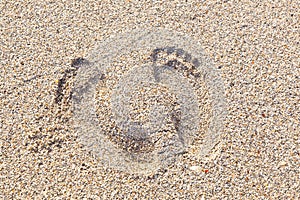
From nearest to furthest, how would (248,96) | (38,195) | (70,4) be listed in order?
1. (38,195)
2. (248,96)
3. (70,4)

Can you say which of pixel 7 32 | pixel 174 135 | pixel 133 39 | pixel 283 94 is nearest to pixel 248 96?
pixel 283 94

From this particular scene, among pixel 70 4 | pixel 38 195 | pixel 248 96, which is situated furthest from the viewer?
pixel 70 4

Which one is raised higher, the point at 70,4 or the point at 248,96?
the point at 70,4

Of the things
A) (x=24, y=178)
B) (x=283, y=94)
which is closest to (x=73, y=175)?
(x=24, y=178)

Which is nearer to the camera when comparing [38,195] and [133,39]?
[38,195]

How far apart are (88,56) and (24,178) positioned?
1.01 m

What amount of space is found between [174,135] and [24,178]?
112 centimetres

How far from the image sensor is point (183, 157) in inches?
103

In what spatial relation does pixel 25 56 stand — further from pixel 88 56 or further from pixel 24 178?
pixel 24 178

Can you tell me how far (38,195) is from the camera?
254 cm

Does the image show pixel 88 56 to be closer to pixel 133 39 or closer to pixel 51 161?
pixel 133 39

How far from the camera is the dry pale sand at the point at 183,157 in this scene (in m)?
2.55

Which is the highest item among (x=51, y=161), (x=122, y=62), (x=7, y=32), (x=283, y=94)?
(x=7, y=32)

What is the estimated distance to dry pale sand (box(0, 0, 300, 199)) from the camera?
2551 millimetres
